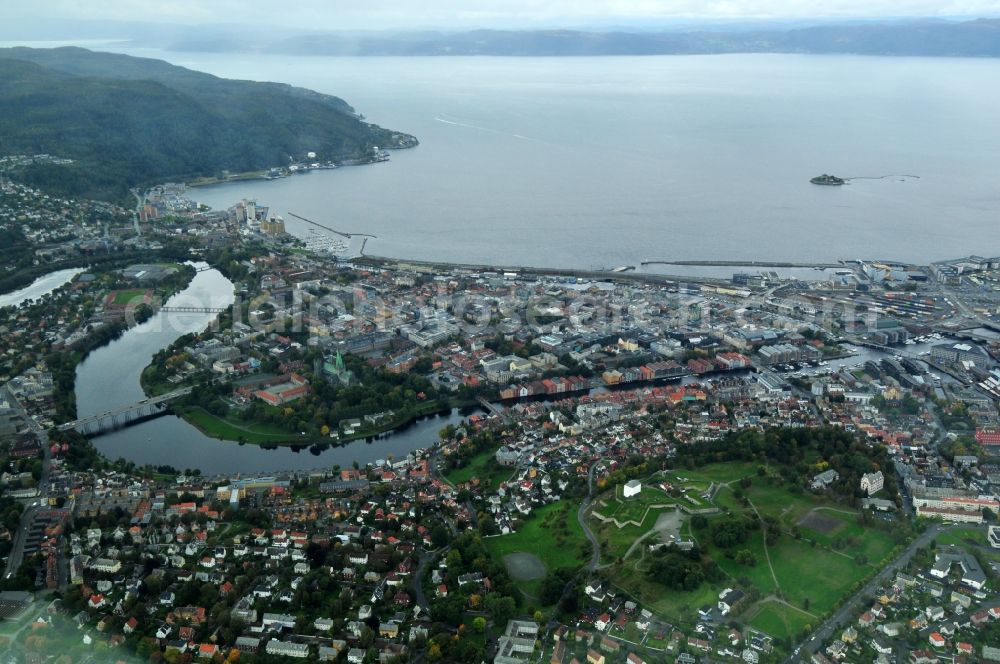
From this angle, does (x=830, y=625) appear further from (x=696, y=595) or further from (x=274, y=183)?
(x=274, y=183)

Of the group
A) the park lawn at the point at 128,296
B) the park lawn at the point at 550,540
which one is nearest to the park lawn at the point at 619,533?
the park lawn at the point at 550,540

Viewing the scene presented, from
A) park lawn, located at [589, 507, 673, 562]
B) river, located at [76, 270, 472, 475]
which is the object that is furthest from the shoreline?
park lawn, located at [589, 507, 673, 562]

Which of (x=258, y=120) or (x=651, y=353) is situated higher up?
(x=258, y=120)

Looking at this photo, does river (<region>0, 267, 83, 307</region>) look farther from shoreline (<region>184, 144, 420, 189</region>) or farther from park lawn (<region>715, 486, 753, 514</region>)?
park lawn (<region>715, 486, 753, 514</region>)

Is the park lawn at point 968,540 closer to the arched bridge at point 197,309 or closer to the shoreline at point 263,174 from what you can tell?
the arched bridge at point 197,309

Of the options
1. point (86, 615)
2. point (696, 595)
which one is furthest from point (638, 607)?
point (86, 615)
